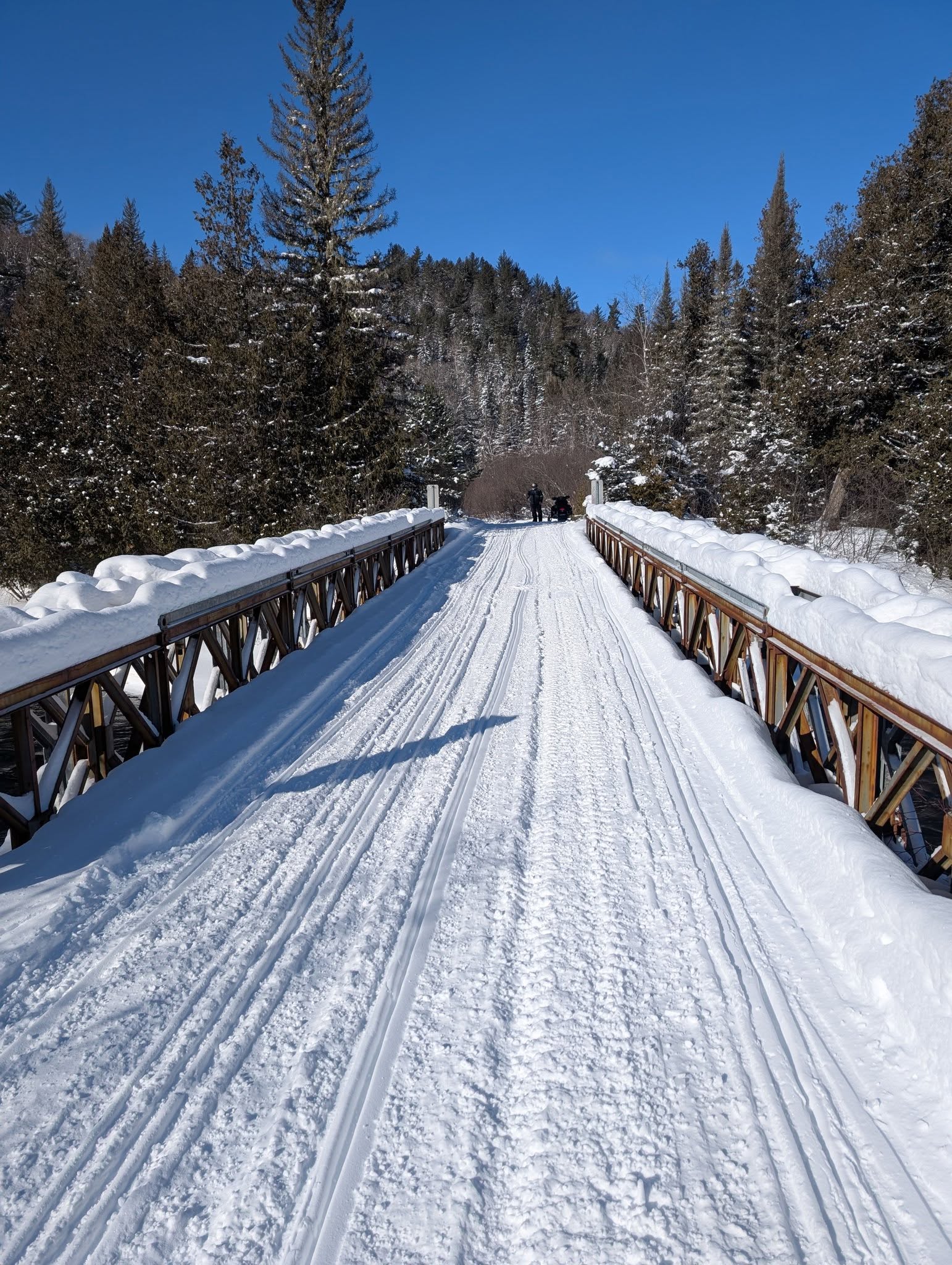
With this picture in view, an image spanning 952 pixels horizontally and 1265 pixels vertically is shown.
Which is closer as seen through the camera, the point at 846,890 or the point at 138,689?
the point at 846,890

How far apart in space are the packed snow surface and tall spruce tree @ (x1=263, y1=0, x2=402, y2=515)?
1412cm

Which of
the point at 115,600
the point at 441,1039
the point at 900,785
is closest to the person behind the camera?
the point at 441,1039

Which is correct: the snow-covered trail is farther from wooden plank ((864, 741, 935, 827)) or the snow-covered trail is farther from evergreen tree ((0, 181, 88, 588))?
evergreen tree ((0, 181, 88, 588))

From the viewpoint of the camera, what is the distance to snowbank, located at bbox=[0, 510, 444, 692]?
345 cm

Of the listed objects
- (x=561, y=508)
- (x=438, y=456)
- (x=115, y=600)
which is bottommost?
(x=115, y=600)

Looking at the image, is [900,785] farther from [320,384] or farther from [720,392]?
[720,392]

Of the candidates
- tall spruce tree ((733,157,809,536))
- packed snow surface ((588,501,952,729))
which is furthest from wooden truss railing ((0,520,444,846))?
tall spruce tree ((733,157,809,536))

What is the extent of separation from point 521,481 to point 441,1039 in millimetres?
47665

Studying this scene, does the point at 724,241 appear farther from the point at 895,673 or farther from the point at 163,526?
the point at 895,673

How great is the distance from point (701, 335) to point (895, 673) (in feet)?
124

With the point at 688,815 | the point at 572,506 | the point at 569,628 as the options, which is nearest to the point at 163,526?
the point at 569,628

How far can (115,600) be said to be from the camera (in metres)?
4.68

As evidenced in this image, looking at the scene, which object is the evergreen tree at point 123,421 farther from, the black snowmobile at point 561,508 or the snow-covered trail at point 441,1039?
the snow-covered trail at point 441,1039

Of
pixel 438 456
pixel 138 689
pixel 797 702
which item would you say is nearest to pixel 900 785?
pixel 797 702
